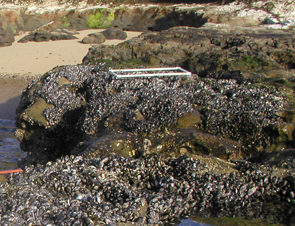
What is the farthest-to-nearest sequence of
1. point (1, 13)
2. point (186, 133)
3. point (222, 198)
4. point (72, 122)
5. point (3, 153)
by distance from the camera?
point (1, 13) → point (3, 153) → point (72, 122) → point (186, 133) → point (222, 198)

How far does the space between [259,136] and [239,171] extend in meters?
0.87

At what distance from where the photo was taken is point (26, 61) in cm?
1079

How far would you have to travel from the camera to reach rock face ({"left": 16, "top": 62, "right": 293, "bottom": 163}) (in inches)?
127

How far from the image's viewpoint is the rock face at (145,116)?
323 centimetres

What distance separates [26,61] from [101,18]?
25.3ft

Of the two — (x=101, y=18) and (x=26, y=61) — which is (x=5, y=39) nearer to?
(x=26, y=61)

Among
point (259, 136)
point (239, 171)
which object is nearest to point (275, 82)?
point (259, 136)

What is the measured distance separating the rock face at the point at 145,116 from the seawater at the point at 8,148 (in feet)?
1.89

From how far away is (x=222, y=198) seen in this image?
8.34 ft

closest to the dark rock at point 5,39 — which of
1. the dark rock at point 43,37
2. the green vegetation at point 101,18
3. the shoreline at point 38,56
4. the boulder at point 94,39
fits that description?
the shoreline at point 38,56

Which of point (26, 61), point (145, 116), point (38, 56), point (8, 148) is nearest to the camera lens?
point (145, 116)

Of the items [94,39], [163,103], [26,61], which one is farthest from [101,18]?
[163,103]

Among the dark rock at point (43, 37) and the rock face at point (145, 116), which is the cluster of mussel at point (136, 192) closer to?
the rock face at point (145, 116)

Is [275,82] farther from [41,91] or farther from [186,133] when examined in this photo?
[41,91]
